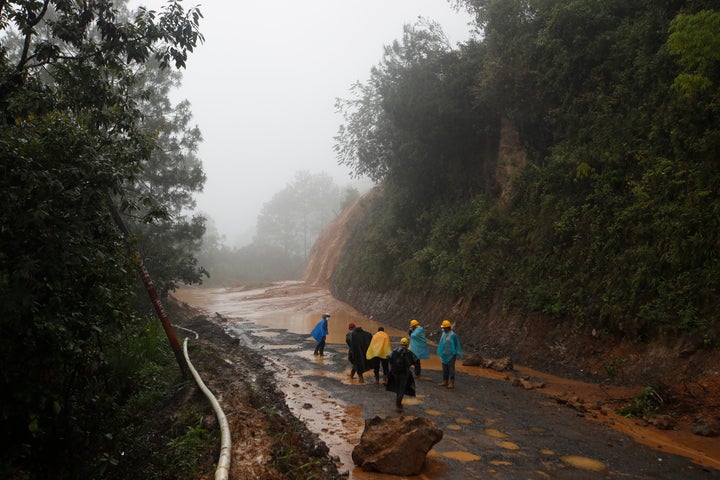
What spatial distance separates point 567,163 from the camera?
13719 millimetres

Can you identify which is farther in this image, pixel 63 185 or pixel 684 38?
pixel 684 38

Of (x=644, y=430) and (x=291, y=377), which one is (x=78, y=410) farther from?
(x=644, y=430)

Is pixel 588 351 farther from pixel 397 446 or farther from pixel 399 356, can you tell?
pixel 397 446

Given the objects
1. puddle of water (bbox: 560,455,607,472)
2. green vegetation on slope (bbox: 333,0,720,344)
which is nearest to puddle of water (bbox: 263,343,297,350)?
green vegetation on slope (bbox: 333,0,720,344)

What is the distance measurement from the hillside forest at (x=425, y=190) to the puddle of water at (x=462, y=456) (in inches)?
130

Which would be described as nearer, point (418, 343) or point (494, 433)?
point (494, 433)

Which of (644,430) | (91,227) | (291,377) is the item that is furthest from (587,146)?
(91,227)

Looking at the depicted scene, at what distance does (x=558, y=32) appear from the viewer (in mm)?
14773

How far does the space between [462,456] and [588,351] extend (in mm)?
5913

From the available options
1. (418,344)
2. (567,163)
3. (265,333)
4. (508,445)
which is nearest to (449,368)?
(418,344)

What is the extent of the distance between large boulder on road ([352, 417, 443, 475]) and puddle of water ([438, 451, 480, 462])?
51cm

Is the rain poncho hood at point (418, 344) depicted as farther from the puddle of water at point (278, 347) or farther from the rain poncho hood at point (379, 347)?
the puddle of water at point (278, 347)

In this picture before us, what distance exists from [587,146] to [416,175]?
10.1m

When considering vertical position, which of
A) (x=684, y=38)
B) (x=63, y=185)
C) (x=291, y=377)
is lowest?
(x=291, y=377)
